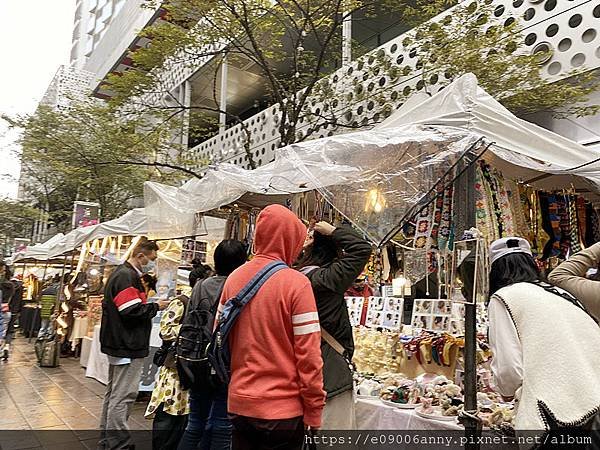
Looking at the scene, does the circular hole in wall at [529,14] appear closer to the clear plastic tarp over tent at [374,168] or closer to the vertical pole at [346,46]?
the vertical pole at [346,46]

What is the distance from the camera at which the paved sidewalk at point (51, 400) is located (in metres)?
5.66

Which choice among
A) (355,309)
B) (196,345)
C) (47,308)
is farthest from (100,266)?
(196,345)

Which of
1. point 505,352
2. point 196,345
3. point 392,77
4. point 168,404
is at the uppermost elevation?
point 392,77

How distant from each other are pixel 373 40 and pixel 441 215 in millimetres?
14017

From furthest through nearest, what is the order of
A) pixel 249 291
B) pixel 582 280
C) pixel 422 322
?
pixel 422 322, pixel 582 280, pixel 249 291

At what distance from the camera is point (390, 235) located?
9.30 ft

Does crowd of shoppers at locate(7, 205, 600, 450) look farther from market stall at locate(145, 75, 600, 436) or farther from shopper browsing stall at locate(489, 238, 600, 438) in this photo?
market stall at locate(145, 75, 600, 436)

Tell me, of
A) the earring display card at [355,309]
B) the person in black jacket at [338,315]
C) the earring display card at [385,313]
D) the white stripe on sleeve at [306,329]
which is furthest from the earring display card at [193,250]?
the white stripe on sleeve at [306,329]

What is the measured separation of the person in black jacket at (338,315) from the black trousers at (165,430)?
1.66 meters

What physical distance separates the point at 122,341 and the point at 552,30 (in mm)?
7419

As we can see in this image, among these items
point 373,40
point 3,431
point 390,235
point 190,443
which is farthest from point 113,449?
point 373,40

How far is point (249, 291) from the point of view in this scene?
7.36 feet

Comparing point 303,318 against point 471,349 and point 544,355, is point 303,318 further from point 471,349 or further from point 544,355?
point 471,349

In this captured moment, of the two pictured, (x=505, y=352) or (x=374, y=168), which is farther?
(x=374, y=168)
